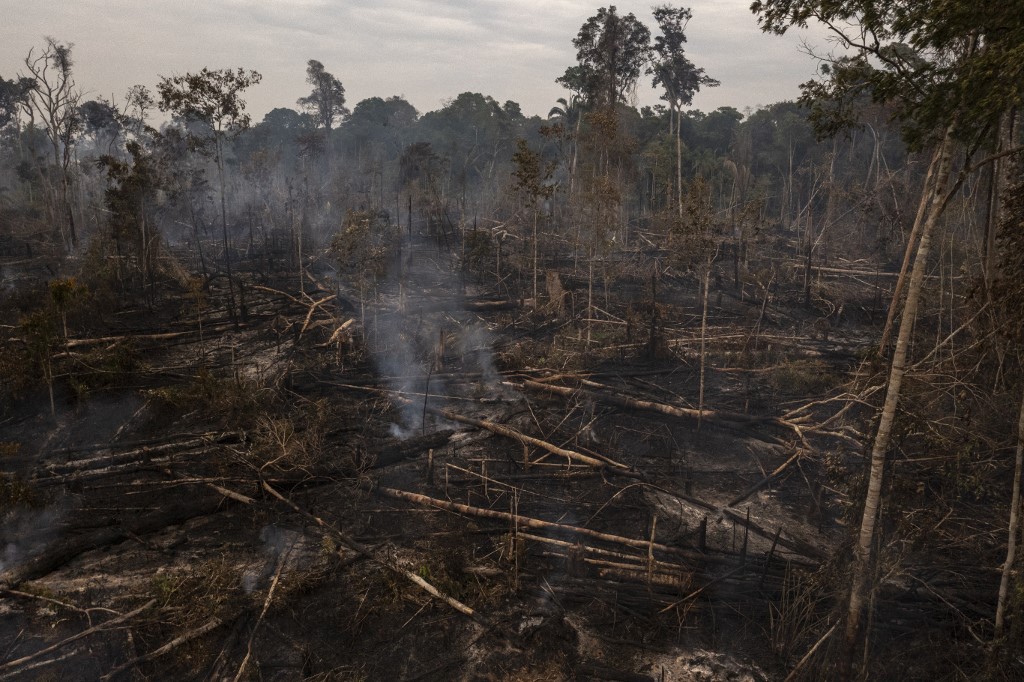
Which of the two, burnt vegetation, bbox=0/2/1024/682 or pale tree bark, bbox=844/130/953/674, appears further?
burnt vegetation, bbox=0/2/1024/682

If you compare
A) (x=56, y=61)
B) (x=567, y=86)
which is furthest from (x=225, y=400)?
(x=567, y=86)

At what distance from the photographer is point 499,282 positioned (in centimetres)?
2577

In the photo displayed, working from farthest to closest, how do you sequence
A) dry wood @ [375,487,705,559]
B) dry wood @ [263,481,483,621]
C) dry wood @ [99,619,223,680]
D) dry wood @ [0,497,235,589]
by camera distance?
1. dry wood @ [375,487,705,559]
2. dry wood @ [0,497,235,589]
3. dry wood @ [263,481,483,621]
4. dry wood @ [99,619,223,680]

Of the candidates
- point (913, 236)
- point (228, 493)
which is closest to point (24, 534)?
point (228, 493)

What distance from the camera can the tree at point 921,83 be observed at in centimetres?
521

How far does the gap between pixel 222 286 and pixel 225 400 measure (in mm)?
14389

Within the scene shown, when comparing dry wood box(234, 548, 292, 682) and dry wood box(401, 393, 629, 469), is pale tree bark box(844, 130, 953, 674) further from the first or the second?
dry wood box(234, 548, 292, 682)

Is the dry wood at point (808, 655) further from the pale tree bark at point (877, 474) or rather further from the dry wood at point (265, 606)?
the dry wood at point (265, 606)

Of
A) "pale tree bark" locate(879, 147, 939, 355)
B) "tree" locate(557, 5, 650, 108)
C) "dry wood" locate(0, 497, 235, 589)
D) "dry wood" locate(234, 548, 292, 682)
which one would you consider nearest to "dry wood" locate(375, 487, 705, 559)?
"dry wood" locate(234, 548, 292, 682)

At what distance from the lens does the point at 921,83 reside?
6156 mm

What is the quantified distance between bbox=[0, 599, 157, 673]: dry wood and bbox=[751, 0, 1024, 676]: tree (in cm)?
894

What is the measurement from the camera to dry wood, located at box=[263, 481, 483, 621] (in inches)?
328

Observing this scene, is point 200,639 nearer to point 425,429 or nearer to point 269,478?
point 269,478

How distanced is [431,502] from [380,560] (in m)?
1.73
